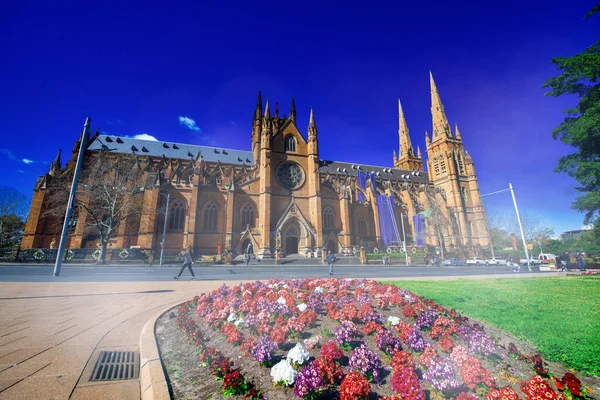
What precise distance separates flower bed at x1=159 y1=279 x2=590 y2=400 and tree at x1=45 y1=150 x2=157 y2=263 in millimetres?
27554

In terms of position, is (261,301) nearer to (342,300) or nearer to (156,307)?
(342,300)

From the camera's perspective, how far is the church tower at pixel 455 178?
5099cm

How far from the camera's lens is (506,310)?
569 centimetres

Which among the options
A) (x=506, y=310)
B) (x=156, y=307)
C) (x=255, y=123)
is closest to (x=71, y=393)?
(x=156, y=307)

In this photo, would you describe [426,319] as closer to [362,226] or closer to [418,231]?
[362,226]

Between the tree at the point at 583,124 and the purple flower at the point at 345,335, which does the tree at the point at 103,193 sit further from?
the tree at the point at 583,124

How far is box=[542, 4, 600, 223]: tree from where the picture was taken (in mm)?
16844

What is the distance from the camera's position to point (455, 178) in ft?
178

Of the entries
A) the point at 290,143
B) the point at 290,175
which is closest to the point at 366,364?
the point at 290,175

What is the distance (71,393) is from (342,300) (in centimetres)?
449

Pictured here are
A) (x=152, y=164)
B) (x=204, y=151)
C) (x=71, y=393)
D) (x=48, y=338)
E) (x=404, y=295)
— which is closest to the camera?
(x=71, y=393)

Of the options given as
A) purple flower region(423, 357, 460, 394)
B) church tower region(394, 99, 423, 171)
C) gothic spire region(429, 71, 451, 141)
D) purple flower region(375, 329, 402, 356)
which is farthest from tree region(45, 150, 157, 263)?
gothic spire region(429, 71, 451, 141)

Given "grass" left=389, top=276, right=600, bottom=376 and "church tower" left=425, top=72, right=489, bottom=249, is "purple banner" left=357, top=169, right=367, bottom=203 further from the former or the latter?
"grass" left=389, top=276, right=600, bottom=376

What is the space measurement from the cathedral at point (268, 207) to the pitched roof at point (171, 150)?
17 cm
